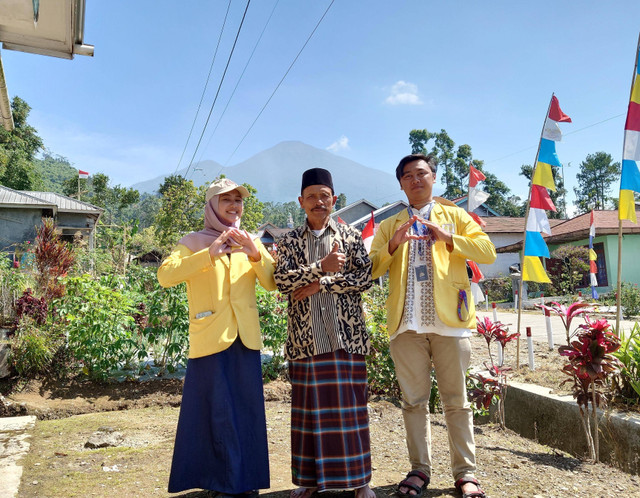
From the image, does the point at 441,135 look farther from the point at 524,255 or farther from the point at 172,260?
the point at 172,260

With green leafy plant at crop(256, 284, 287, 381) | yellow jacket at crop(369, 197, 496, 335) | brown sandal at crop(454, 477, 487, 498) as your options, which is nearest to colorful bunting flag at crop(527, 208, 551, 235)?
green leafy plant at crop(256, 284, 287, 381)

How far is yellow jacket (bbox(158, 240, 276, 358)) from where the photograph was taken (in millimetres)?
2557

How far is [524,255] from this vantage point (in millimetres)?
5922

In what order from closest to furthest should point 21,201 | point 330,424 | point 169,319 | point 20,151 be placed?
point 330,424
point 169,319
point 21,201
point 20,151

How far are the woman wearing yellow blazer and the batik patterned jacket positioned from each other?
205 mm

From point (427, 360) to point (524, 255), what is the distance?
3760 mm

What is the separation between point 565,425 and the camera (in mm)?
3822

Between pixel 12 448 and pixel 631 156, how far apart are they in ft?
17.8

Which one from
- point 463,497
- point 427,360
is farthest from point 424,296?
point 463,497

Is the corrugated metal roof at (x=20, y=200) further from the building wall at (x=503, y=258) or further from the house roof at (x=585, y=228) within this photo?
the building wall at (x=503, y=258)

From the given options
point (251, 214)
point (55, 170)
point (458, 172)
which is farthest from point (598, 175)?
point (55, 170)

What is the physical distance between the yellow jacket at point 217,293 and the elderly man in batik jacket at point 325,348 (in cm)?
20

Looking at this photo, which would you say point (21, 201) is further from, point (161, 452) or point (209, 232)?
point (209, 232)

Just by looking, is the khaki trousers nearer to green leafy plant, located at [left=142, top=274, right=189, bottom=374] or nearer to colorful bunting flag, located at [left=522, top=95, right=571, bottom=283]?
green leafy plant, located at [left=142, top=274, right=189, bottom=374]
